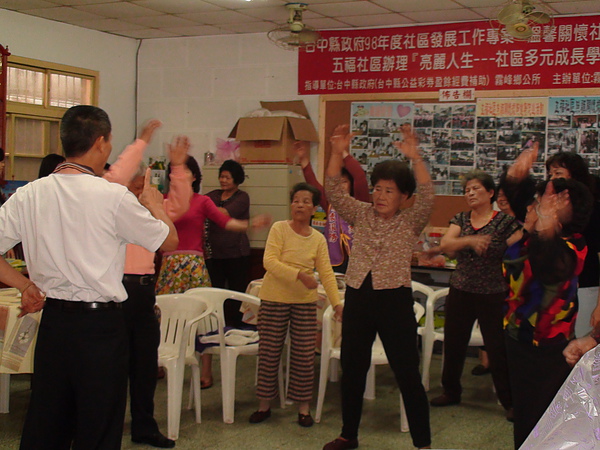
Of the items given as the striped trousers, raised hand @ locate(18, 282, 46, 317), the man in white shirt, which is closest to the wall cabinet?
the striped trousers

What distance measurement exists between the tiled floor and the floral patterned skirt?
2.19ft

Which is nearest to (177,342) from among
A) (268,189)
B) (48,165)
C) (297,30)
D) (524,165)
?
(48,165)

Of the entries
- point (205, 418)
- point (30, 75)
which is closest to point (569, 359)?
point (205, 418)

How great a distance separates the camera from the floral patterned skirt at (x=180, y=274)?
441cm

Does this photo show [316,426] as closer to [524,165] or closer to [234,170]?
[524,165]

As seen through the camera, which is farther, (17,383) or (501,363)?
(17,383)

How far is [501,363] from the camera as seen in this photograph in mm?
4035

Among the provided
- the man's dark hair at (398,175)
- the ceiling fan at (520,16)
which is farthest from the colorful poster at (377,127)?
the man's dark hair at (398,175)

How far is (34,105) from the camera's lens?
263 inches

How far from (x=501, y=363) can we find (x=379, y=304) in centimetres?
121

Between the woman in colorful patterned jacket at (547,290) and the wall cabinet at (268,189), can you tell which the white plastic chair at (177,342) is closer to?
the woman in colorful patterned jacket at (547,290)

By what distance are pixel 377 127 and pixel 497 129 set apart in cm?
109

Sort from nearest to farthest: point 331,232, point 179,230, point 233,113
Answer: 1. point 179,230
2. point 331,232
3. point 233,113

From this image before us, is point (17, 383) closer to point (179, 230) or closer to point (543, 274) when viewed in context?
point (179, 230)
